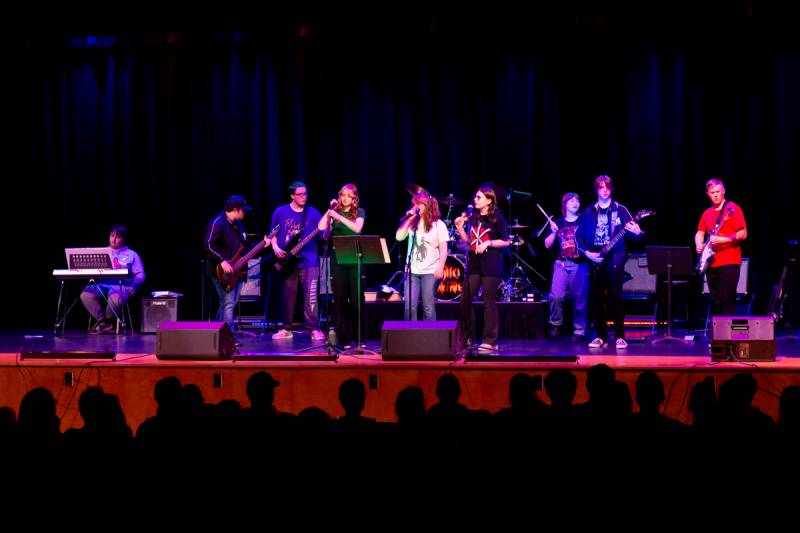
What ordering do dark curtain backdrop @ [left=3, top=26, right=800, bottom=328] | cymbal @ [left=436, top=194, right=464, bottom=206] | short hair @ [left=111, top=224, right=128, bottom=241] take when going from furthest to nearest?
short hair @ [left=111, top=224, right=128, bottom=241] < dark curtain backdrop @ [left=3, top=26, right=800, bottom=328] < cymbal @ [left=436, top=194, right=464, bottom=206]

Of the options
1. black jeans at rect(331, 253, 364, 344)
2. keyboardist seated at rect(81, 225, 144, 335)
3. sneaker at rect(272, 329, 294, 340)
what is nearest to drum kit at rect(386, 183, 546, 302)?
sneaker at rect(272, 329, 294, 340)

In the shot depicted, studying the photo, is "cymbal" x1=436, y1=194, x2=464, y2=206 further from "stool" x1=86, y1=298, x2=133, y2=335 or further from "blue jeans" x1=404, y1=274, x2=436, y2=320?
"stool" x1=86, y1=298, x2=133, y2=335

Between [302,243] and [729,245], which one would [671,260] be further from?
[302,243]

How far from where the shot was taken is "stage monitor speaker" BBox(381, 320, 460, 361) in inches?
283

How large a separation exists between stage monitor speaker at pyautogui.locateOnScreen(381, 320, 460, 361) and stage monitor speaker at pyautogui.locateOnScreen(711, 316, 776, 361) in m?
2.26

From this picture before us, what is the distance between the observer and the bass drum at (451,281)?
461 inches

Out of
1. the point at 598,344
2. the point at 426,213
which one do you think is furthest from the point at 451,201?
the point at 598,344

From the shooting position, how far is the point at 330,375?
22.9 ft

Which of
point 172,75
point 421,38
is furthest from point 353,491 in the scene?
point 172,75

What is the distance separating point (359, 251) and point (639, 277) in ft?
18.4

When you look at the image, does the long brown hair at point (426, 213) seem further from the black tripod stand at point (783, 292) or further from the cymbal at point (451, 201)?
the black tripod stand at point (783, 292)

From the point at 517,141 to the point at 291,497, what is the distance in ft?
33.5

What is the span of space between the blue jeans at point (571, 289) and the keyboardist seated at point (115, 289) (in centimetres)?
622

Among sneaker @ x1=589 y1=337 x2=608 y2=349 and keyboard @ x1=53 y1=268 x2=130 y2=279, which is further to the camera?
keyboard @ x1=53 y1=268 x2=130 y2=279
